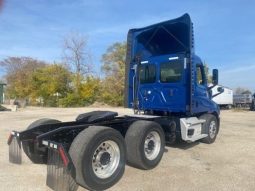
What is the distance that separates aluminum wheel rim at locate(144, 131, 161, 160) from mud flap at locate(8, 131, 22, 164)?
2.56 m

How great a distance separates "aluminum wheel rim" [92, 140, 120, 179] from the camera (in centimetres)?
539

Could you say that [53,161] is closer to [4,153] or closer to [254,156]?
[4,153]

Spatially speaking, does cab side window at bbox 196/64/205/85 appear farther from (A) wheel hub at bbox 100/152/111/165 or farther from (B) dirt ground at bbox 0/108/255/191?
(A) wheel hub at bbox 100/152/111/165

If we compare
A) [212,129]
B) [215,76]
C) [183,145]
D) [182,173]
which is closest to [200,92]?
[215,76]

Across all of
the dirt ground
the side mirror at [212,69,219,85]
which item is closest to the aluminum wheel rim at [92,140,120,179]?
the dirt ground

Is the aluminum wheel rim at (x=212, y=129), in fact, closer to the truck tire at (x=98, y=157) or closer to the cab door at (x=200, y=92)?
the cab door at (x=200, y=92)

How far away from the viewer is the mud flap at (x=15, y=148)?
5.98 m

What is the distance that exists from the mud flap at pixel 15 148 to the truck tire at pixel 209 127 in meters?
5.31

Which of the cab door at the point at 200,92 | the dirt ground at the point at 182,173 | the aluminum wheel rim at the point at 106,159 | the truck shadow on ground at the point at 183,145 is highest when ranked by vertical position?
the cab door at the point at 200,92

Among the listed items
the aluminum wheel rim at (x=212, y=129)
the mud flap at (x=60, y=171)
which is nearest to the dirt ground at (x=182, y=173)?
the mud flap at (x=60, y=171)

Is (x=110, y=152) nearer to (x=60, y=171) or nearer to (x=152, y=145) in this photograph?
(x=60, y=171)

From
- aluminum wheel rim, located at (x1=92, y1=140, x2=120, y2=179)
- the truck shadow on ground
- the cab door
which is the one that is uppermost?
the cab door

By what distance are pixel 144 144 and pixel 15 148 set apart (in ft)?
8.52

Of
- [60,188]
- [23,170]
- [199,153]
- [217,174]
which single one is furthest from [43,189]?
[199,153]
